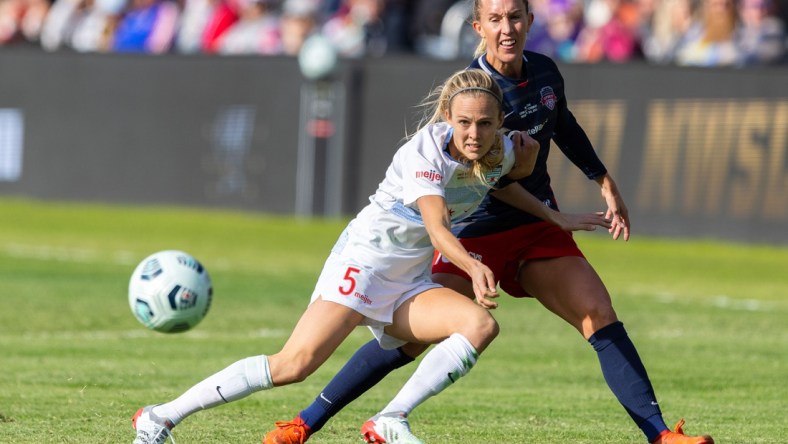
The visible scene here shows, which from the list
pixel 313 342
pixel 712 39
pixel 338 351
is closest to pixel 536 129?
pixel 313 342

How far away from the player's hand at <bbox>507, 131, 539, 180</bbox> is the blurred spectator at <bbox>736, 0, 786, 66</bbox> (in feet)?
39.0

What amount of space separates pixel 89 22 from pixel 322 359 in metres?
18.8

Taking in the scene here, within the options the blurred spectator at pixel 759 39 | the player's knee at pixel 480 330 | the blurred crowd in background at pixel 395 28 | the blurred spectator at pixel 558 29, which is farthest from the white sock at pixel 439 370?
the blurred spectator at pixel 558 29

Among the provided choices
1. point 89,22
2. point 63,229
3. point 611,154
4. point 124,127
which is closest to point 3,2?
point 89,22

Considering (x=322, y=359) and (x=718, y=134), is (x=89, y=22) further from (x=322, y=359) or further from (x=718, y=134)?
(x=322, y=359)

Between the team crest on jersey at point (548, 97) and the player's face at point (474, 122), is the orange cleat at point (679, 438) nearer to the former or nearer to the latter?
the player's face at point (474, 122)

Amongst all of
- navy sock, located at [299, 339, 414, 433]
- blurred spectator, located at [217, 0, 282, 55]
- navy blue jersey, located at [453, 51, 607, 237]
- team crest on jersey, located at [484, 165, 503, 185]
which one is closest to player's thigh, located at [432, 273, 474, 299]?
navy blue jersey, located at [453, 51, 607, 237]

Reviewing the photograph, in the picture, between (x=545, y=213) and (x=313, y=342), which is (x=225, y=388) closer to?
(x=313, y=342)

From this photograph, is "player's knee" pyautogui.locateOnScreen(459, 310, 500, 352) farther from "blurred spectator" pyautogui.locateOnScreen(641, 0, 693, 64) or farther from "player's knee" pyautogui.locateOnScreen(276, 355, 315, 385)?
"blurred spectator" pyautogui.locateOnScreen(641, 0, 693, 64)

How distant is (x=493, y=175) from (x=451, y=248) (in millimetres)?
511

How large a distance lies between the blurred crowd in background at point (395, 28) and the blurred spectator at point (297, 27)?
2 centimetres

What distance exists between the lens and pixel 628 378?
7070 millimetres

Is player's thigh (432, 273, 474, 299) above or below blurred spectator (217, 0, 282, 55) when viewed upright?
above

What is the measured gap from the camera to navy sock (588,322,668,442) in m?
6.97
